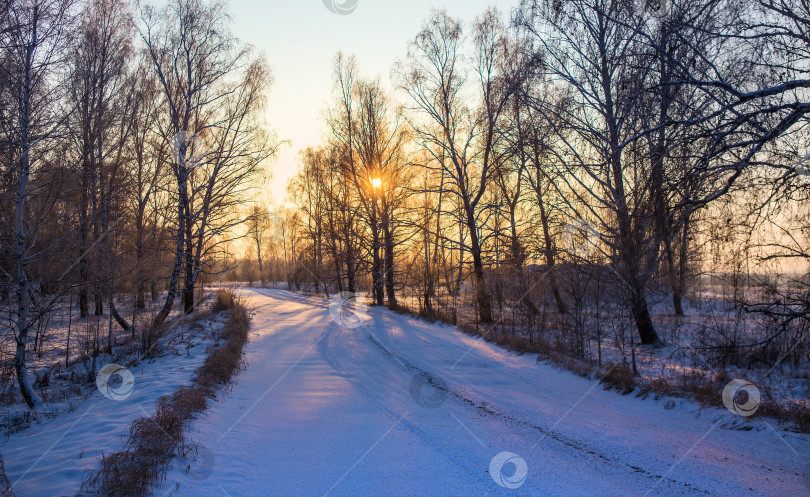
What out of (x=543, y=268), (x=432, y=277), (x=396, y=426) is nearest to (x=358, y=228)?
(x=432, y=277)

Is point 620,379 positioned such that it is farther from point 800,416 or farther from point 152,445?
point 152,445

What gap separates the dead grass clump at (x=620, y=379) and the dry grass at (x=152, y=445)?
6407 mm

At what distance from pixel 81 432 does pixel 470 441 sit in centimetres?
521

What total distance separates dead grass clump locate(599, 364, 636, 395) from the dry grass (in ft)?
21.0

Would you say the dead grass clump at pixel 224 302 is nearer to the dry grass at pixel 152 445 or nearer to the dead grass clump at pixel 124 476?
the dry grass at pixel 152 445

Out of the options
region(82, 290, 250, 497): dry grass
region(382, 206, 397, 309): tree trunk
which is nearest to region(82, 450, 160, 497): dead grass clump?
region(82, 290, 250, 497): dry grass

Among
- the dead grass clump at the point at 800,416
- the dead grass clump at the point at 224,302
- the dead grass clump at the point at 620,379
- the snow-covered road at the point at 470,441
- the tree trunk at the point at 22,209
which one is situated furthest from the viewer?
the dead grass clump at the point at 224,302

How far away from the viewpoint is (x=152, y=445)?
4543mm

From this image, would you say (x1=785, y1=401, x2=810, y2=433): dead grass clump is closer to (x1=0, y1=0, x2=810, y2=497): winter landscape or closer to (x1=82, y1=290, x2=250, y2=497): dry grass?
(x1=0, y1=0, x2=810, y2=497): winter landscape

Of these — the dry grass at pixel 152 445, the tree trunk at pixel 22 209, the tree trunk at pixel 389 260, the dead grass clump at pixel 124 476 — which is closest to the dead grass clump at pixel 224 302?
the tree trunk at pixel 389 260

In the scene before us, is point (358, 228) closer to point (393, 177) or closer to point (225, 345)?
point (393, 177)

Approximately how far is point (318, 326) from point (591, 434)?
1260 centimetres

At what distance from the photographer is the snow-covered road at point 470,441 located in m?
4.00

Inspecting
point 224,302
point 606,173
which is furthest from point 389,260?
point 606,173
